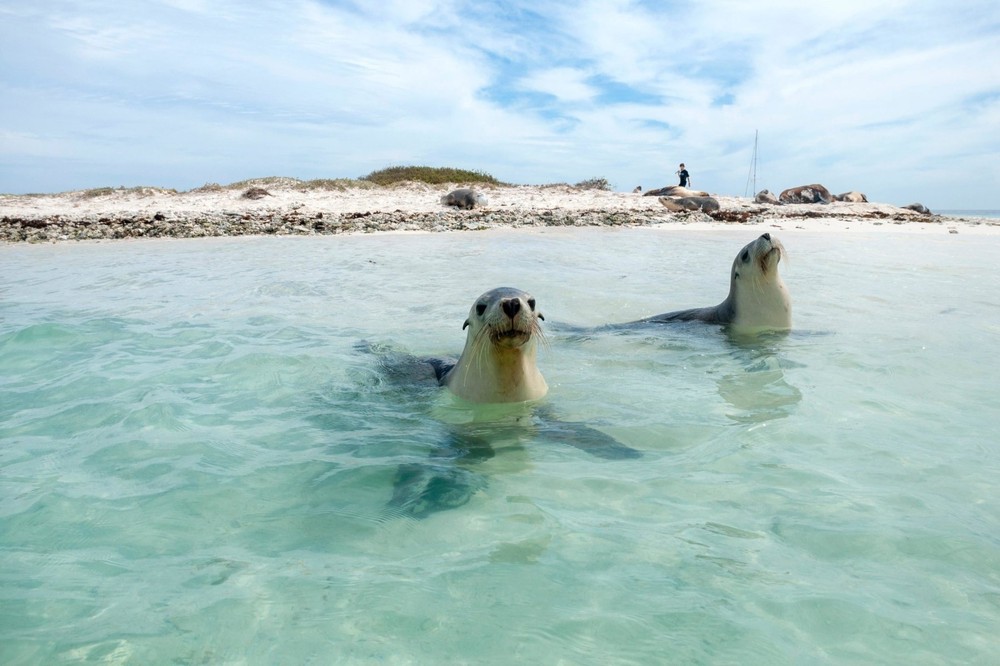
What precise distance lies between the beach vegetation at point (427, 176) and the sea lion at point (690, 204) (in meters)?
8.75

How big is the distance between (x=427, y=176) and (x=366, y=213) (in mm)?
11759

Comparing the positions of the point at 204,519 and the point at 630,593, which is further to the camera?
the point at 204,519

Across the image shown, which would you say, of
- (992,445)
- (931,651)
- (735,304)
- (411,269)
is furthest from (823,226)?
(931,651)

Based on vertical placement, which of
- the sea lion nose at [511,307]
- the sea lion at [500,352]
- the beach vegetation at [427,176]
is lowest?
the sea lion at [500,352]

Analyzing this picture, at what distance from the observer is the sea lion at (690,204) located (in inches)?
1017

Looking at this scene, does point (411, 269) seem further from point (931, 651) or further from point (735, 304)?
point (931, 651)

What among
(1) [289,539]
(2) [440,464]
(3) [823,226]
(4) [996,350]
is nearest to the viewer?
(1) [289,539]

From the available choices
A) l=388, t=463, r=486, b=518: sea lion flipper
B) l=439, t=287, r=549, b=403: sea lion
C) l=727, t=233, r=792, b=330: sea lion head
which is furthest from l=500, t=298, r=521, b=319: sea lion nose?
l=727, t=233, r=792, b=330: sea lion head

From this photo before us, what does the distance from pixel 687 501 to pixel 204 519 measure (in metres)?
2.10

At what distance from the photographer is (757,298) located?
24.5 ft

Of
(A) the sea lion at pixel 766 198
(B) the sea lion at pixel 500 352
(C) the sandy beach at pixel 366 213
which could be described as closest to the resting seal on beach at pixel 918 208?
(C) the sandy beach at pixel 366 213

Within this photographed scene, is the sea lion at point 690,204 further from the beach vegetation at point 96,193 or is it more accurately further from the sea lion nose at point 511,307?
the sea lion nose at point 511,307

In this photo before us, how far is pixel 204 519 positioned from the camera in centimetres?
326

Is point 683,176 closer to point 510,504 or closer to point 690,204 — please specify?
point 690,204
